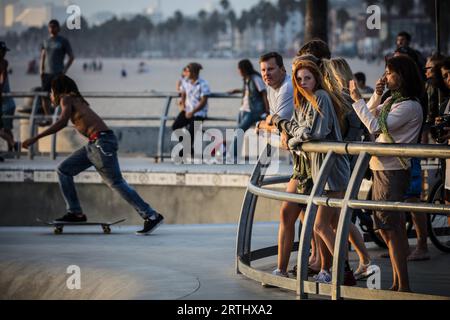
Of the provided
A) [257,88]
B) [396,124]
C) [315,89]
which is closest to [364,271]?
[396,124]

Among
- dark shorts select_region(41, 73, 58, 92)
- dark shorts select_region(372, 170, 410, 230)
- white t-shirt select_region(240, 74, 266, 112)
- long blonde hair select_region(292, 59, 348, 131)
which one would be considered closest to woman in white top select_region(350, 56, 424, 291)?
dark shorts select_region(372, 170, 410, 230)

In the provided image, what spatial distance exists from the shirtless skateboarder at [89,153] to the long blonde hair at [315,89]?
398cm

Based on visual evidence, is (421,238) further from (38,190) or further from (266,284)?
(38,190)

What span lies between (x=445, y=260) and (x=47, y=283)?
318 centimetres

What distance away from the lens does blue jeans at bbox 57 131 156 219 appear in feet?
39.1

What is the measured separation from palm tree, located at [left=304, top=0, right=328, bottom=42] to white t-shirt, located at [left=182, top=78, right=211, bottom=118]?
3.10m

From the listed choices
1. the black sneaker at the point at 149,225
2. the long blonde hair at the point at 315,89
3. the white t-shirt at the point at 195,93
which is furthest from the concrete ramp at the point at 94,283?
the white t-shirt at the point at 195,93

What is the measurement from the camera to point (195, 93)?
17766 millimetres

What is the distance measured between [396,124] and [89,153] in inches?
180

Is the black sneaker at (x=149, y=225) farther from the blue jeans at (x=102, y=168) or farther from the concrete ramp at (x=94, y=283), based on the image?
the concrete ramp at (x=94, y=283)

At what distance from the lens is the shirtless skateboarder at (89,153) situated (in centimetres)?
1191

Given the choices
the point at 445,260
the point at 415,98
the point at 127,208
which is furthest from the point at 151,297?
the point at 127,208

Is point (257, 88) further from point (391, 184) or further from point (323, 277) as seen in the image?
point (391, 184)

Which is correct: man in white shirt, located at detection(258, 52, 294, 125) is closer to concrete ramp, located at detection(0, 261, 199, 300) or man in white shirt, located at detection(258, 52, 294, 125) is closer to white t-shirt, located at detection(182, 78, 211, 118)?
concrete ramp, located at detection(0, 261, 199, 300)
